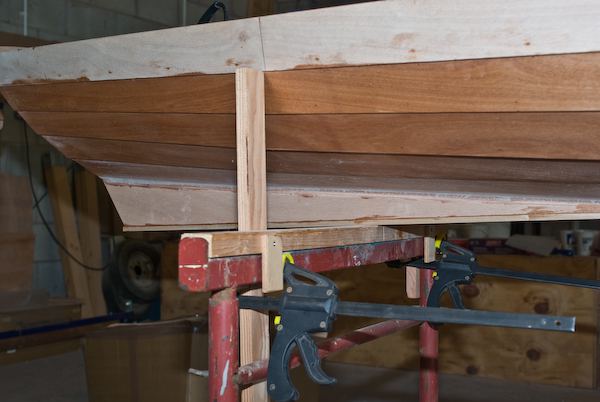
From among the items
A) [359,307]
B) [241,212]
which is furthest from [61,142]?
[359,307]

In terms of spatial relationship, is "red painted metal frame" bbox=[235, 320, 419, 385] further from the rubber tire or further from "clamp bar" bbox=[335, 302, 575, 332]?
the rubber tire

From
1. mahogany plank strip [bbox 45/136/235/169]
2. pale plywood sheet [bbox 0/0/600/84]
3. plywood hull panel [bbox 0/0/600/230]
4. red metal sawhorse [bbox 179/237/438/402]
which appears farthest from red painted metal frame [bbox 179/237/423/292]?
mahogany plank strip [bbox 45/136/235/169]

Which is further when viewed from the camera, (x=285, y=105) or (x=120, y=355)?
(x=120, y=355)

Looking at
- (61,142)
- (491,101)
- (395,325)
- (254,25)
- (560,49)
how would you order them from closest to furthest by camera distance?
(560,49) → (491,101) → (254,25) → (395,325) → (61,142)

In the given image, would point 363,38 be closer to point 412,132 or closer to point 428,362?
point 412,132

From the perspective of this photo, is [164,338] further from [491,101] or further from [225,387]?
[491,101]

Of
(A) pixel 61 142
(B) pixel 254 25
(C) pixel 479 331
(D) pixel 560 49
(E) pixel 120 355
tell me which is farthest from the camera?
(C) pixel 479 331

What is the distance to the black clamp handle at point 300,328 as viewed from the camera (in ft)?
4.08

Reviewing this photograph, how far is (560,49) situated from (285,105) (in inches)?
21.6

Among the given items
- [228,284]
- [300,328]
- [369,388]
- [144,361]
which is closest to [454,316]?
[300,328]

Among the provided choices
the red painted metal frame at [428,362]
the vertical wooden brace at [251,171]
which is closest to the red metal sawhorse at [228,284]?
the vertical wooden brace at [251,171]

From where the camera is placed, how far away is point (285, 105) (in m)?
1.57

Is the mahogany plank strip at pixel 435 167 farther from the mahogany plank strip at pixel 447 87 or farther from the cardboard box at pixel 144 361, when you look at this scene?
the cardboard box at pixel 144 361

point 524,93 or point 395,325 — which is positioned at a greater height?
point 524,93
